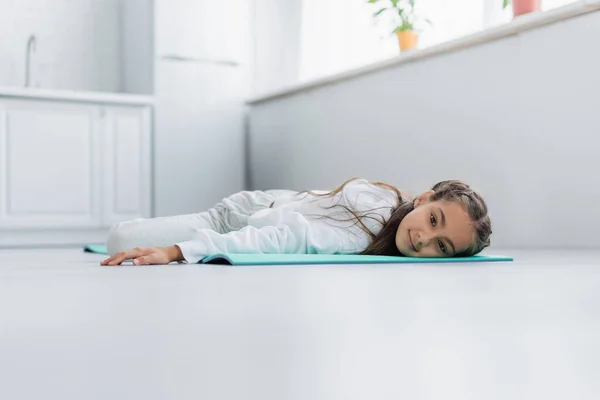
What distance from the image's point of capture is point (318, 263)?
1887mm

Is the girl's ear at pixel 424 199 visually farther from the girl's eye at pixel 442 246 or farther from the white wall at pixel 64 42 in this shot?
the white wall at pixel 64 42

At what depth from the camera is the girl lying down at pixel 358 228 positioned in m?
1.91

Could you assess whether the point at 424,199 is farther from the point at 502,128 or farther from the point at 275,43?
the point at 275,43

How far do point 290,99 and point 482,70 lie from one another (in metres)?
1.64

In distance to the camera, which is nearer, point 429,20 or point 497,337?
point 497,337

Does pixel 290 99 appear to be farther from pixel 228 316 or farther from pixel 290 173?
pixel 228 316

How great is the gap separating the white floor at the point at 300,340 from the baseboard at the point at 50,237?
2892 millimetres

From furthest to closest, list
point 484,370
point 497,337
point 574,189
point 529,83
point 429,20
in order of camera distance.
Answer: point 429,20, point 529,83, point 574,189, point 497,337, point 484,370

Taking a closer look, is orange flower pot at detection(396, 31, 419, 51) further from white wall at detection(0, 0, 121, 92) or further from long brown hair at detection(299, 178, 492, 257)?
white wall at detection(0, 0, 121, 92)

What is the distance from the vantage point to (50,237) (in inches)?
165

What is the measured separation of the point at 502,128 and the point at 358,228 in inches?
41.3

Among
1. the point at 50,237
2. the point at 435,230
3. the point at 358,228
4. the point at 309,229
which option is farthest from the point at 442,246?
the point at 50,237

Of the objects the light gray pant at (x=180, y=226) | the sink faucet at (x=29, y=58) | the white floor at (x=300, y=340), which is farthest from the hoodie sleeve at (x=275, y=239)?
the sink faucet at (x=29, y=58)

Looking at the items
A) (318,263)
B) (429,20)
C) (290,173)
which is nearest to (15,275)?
(318,263)
